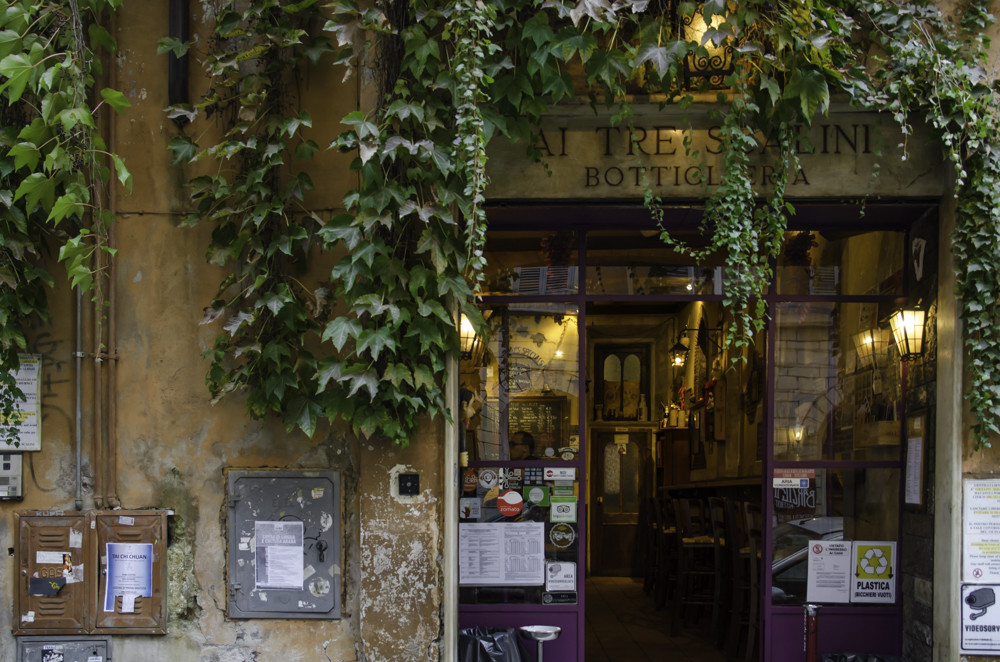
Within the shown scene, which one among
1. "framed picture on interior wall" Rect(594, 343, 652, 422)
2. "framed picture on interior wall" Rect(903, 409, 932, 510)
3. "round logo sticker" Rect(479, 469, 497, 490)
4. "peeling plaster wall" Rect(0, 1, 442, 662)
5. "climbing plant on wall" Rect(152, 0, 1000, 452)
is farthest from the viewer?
"framed picture on interior wall" Rect(594, 343, 652, 422)

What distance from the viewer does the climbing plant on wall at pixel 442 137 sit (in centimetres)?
447

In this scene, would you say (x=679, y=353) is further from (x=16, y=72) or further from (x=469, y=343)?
(x=16, y=72)

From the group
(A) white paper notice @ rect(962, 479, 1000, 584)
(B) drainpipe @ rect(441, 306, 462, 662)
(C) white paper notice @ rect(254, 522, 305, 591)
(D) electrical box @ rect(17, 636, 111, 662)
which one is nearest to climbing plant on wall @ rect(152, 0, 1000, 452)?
(B) drainpipe @ rect(441, 306, 462, 662)

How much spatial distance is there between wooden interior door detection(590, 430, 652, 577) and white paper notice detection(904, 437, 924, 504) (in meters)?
7.23

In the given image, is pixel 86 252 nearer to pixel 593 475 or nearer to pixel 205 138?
pixel 205 138

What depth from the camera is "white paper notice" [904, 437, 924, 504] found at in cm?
518

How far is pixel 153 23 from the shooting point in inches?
199

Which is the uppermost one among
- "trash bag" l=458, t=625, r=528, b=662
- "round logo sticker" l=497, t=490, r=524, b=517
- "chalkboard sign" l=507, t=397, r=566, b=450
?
"chalkboard sign" l=507, t=397, r=566, b=450

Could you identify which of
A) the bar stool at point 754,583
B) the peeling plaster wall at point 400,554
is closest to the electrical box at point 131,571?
the peeling plaster wall at point 400,554

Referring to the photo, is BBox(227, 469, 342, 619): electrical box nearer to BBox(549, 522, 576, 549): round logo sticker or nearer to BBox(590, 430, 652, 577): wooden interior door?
BBox(549, 522, 576, 549): round logo sticker

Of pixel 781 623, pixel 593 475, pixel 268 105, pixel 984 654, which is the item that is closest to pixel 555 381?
pixel 781 623

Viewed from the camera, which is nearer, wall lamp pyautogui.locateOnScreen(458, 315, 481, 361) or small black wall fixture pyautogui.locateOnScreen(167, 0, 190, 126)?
small black wall fixture pyautogui.locateOnScreen(167, 0, 190, 126)

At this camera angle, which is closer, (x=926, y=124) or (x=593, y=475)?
(x=926, y=124)

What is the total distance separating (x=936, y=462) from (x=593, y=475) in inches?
309
